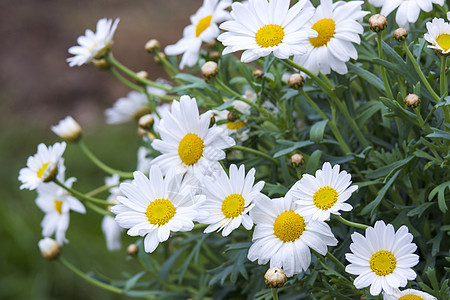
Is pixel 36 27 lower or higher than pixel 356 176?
higher

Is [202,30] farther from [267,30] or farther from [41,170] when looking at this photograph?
[41,170]

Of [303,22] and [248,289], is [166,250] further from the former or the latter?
[303,22]

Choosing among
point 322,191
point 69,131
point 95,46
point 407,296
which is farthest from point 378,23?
point 69,131

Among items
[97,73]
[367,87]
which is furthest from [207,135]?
[97,73]

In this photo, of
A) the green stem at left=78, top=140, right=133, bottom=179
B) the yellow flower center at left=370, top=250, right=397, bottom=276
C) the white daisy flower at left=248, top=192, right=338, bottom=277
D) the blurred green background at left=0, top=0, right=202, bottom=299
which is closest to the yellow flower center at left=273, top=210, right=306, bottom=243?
the white daisy flower at left=248, top=192, right=338, bottom=277

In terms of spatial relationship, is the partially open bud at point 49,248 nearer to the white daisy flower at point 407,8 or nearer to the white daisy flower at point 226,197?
the white daisy flower at point 226,197

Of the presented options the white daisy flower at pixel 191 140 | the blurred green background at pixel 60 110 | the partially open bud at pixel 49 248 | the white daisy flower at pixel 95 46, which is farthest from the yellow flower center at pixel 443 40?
the blurred green background at pixel 60 110

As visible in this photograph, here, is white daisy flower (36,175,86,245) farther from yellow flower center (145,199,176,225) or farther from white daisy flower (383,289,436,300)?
white daisy flower (383,289,436,300)
